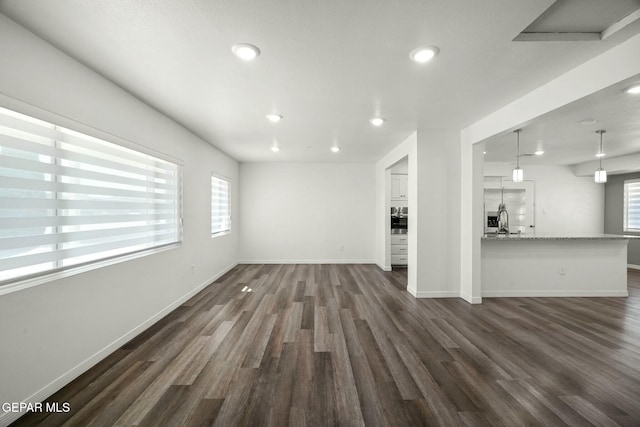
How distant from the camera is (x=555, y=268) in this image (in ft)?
13.3

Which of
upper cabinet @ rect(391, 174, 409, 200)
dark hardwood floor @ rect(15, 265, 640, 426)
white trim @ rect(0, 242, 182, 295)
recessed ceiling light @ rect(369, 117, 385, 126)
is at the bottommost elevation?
dark hardwood floor @ rect(15, 265, 640, 426)

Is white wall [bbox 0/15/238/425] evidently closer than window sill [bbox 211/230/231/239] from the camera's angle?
Yes

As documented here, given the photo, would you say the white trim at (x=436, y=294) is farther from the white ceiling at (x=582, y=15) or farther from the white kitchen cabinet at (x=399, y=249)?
the white ceiling at (x=582, y=15)

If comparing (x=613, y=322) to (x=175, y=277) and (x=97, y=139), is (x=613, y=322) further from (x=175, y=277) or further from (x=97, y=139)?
(x=97, y=139)

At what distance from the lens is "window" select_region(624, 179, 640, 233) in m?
6.30

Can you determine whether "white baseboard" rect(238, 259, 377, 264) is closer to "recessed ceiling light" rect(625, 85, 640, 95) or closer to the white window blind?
the white window blind

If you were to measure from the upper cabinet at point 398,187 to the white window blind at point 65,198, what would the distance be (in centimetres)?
500

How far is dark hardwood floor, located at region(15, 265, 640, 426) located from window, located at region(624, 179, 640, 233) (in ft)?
13.8

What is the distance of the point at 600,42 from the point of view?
189 centimetres

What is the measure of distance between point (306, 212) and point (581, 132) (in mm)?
5227

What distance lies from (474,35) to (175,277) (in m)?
4.04

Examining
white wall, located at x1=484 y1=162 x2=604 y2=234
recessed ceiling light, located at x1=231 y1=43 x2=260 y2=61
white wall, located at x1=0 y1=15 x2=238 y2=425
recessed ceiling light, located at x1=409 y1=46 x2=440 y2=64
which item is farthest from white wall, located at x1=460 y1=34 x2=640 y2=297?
white wall, located at x1=484 y1=162 x2=604 y2=234

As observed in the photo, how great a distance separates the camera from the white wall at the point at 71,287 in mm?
1642

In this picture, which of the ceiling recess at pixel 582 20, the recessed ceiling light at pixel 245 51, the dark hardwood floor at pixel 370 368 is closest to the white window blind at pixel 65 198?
the dark hardwood floor at pixel 370 368
